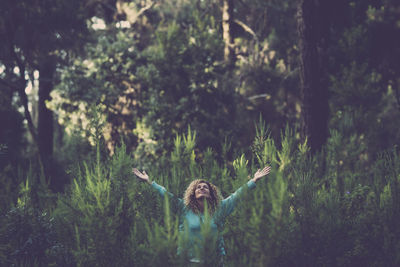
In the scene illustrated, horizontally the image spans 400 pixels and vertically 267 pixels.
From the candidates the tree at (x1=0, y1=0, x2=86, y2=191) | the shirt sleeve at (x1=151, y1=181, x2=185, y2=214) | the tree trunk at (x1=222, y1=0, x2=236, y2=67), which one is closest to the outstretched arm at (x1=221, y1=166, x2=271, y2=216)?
the shirt sleeve at (x1=151, y1=181, x2=185, y2=214)

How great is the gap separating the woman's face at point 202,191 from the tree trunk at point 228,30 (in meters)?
10.7

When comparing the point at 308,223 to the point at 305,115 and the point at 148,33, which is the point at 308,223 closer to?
the point at 305,115

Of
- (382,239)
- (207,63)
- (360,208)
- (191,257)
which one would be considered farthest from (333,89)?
(191,257)

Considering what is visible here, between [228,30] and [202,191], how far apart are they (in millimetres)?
11900

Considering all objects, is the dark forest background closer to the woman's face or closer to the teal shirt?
the teal shirt

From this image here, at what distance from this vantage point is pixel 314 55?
10641mm

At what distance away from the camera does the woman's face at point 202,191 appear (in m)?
5.07

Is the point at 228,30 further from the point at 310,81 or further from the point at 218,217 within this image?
the point at 218,217

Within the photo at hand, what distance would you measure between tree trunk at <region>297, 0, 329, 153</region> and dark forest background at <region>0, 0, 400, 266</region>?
3 centimetres

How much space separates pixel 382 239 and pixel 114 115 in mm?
10175

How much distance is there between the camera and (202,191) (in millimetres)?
5105

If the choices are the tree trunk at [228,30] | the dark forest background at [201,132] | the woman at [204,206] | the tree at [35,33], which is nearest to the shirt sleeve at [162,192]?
the woman at [204,206]

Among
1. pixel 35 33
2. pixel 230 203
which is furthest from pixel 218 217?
pixel 35 33

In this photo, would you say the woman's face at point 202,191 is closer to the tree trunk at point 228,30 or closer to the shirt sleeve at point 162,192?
the shirt sleeve at point 162,192
